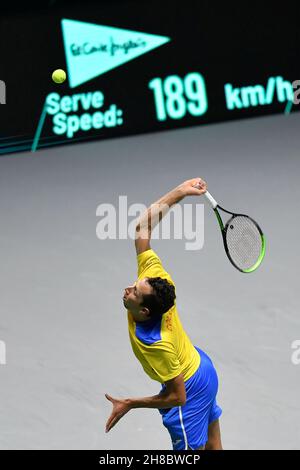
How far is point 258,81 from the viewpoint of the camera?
14.1 m

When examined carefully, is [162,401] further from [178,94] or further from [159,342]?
[178,94]

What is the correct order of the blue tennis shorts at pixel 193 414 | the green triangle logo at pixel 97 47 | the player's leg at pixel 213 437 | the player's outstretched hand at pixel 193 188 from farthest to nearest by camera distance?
the green triangle logo at pixel 97 47
the player's leg at pixel 213 437
the blue tennis shorts at pixel 193 414
the player's outstretched hand at pixel 193 188

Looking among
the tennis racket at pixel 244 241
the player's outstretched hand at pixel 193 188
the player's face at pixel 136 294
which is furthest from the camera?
the tennis racket at pixel 244 241

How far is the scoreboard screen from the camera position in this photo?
1342 cm

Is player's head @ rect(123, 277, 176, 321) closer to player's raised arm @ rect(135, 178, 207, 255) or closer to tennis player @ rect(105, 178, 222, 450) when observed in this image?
tennis player @ rect(105, 178, 222, 450)

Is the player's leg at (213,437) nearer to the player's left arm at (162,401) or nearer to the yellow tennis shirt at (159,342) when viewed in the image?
the yellow tennis shirt at (159,342)

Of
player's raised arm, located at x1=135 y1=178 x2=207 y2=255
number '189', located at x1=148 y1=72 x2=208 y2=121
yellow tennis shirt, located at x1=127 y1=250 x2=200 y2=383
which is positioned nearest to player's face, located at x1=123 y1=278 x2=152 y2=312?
yellow tennis shirt, located at x1=127 y1=250 x2=200 y2=383

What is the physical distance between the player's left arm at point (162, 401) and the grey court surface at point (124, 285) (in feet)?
3.80

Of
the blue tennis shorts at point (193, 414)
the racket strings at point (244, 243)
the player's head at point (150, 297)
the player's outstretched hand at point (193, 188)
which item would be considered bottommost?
the blue tennis shorts at point (193, 414)

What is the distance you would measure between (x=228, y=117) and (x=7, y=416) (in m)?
7.42

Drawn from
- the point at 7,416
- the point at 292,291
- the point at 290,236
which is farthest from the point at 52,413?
the point at 290,236

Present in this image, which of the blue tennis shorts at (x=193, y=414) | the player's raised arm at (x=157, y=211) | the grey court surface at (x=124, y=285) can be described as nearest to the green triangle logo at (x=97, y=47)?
the grey court surface at (x=124, y=285)

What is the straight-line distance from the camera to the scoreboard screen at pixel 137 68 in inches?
528

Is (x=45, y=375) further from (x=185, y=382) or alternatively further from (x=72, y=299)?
(x=185, y=382)
